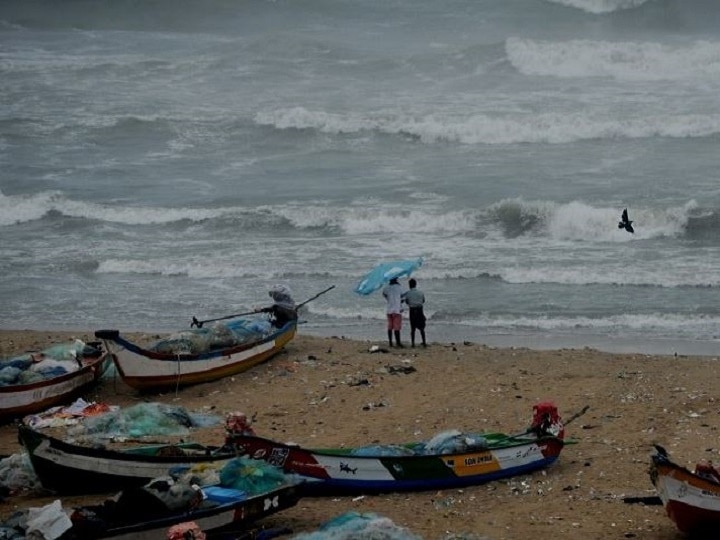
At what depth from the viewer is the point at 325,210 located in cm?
2834

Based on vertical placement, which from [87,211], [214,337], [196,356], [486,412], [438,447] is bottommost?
[486,412]

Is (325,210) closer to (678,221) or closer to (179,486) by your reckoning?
(678,221)

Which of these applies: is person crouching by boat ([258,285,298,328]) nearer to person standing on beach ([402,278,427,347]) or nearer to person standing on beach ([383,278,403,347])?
person standing on beach ([383,278,403,347])

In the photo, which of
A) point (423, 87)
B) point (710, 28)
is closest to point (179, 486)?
point (423, 87)

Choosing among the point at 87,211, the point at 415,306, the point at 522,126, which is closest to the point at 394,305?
the point at 415,306

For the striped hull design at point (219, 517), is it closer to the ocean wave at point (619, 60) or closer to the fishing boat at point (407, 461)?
the fishing boat at point (407, 461)

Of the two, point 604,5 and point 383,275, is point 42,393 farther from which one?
point 604,5

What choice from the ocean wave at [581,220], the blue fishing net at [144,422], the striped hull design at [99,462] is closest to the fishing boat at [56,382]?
the blue fishing net at [144,422]

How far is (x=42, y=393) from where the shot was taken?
1611 centimetres

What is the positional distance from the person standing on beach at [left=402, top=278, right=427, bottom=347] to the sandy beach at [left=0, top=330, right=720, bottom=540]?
28cm

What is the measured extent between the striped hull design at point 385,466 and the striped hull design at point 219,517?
27.8 inches

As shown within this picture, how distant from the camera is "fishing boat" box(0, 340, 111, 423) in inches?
627

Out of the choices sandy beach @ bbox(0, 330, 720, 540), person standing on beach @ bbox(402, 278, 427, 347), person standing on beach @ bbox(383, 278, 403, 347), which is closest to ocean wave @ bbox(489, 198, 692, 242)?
sandy beach @ bbox(0, 330, 720, 540)

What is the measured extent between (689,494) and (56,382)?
26.0ft
